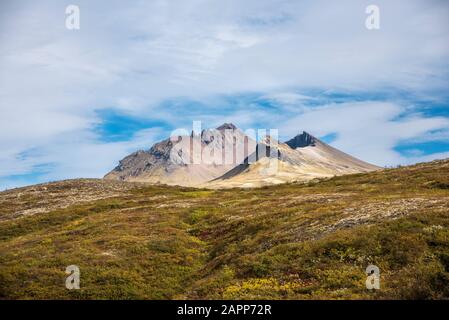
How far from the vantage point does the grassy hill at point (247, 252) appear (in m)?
26.2

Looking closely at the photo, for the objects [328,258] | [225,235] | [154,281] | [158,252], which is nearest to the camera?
[328,258]

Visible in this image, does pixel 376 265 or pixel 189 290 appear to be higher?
pixel 376 265

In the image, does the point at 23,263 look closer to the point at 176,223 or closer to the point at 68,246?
the point at 68,246

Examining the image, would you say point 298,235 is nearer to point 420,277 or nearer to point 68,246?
point 420,277

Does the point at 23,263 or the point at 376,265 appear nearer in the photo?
the point at 376,265

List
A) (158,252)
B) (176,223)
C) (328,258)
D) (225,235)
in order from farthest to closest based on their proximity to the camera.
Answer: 1. (176,223)
2. (225,235)
3. (158,252)
4. (328,258)

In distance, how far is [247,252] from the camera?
3709 cm

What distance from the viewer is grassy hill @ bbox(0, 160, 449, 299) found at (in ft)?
86.1
